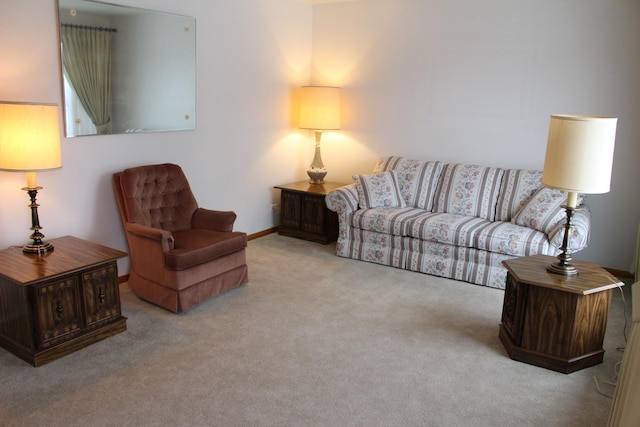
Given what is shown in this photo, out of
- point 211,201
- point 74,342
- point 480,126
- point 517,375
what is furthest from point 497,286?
point 74,342

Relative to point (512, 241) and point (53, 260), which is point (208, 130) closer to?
point (53, 260)

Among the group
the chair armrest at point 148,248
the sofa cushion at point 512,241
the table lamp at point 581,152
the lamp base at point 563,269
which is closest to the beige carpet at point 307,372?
the chair armrest at point 148,248

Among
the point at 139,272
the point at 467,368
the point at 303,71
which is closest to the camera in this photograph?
the point at 467,368

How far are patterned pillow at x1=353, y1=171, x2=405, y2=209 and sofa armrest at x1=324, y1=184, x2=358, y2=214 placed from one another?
7 centimetres

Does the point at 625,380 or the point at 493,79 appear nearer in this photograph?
the point at 625,380

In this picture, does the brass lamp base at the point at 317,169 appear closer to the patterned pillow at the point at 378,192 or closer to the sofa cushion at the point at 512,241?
the patterned pillow at the point at 378,192

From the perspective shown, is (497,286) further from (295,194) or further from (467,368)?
(295,194)

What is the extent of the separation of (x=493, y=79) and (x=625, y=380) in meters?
3.39

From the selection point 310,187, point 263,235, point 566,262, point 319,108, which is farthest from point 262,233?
point 566,262

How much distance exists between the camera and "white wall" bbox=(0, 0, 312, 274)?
3162 millimetres

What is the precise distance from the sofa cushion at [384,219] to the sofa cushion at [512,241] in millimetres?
649

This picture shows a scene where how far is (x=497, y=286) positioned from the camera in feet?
13.2

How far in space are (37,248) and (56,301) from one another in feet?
1.51

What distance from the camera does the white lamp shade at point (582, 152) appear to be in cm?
262
